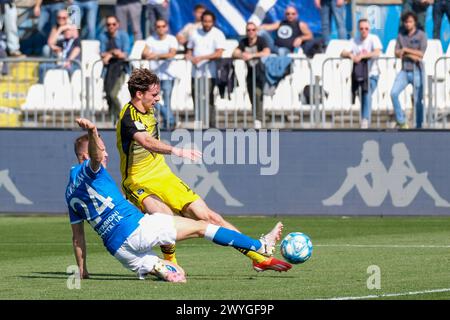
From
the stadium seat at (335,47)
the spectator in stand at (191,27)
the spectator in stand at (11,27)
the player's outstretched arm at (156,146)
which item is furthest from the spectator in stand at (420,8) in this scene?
the player's outstretched arm at (156,146)

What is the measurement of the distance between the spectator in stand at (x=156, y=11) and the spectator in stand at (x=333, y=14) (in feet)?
11.3

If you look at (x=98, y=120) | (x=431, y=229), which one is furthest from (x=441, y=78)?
(x=98, y=120)

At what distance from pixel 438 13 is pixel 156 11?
20.3 ft

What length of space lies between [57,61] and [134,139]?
1163 centimetres

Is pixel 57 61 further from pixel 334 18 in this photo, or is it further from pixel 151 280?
pixel 151 280

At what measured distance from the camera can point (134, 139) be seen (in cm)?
1488

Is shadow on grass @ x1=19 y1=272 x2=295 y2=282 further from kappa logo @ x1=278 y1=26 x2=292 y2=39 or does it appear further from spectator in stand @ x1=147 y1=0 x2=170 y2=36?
spectator in stand @ x1=147 y1=0 x2=170 y2=36

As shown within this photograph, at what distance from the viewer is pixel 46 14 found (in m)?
30.2

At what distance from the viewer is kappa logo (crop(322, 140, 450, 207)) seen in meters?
24.4

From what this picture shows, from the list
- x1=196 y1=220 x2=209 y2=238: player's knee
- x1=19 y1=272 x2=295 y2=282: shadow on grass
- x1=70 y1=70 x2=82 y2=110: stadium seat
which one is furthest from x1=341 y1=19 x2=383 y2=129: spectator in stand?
x1=196 y1=220 x2=209 y2=238: player's knee

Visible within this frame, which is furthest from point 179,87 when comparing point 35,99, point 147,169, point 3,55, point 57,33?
point 147,169

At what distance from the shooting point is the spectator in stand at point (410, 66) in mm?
24703

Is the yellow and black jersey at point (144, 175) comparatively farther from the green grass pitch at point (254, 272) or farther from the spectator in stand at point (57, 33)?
the spectator in stand at point (57, 33)

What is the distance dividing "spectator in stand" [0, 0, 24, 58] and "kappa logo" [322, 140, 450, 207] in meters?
8.95
